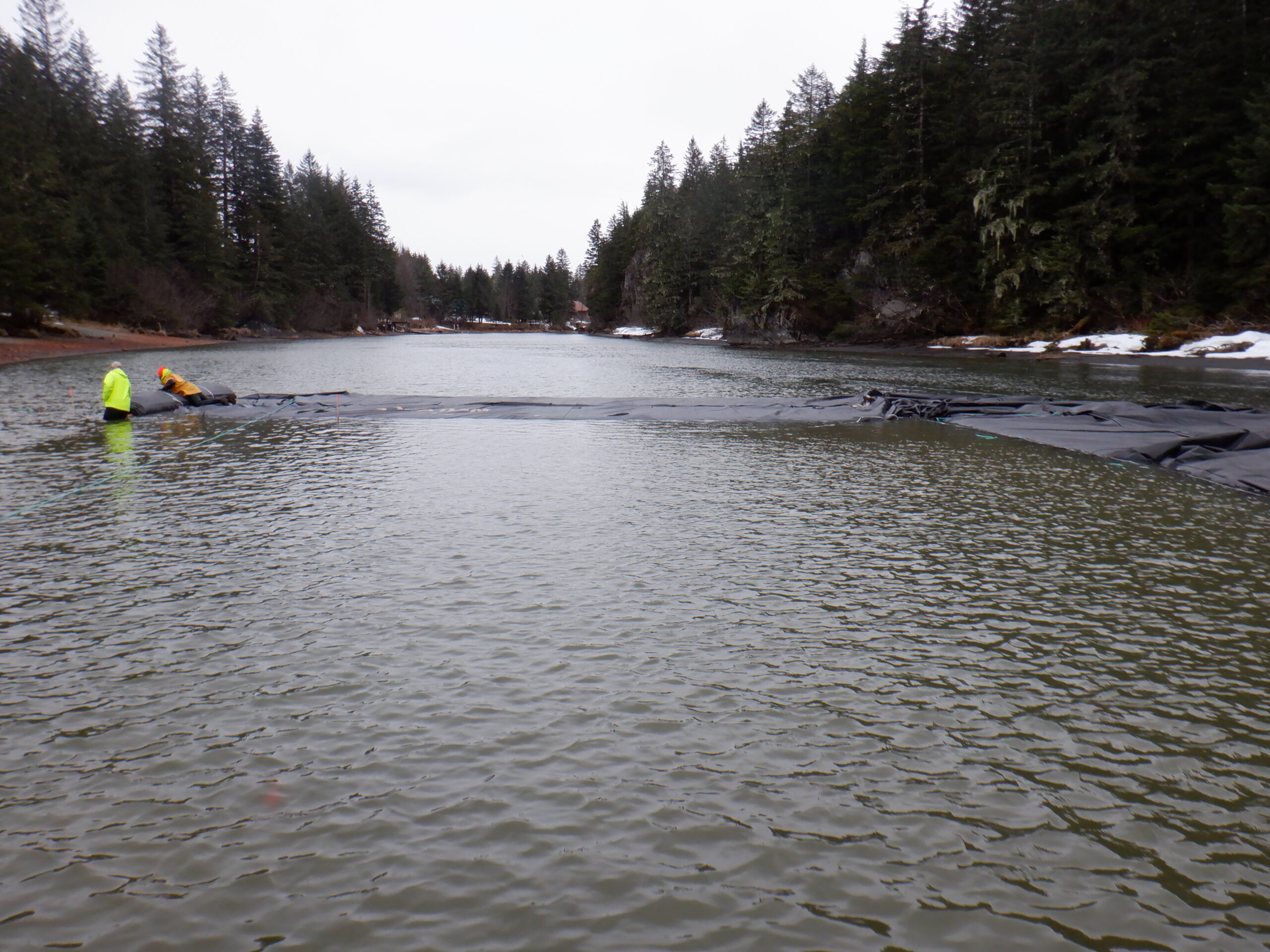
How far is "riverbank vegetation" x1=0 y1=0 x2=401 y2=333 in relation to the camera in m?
41.4

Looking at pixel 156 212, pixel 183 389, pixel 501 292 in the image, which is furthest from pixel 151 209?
pixel 501 292

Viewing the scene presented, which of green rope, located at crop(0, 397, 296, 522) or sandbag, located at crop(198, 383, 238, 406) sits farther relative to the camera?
sandbag, located at crop(198, 383, 238, 406)

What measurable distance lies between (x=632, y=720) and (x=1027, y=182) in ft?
151

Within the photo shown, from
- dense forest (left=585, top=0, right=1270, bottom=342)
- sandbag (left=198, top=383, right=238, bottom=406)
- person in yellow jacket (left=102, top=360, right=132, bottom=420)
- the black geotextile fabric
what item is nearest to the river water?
the black geotextile fabric

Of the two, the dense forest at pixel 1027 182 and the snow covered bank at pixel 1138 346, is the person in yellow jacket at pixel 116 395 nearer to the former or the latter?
the snow covered bank at pixel 1138 346

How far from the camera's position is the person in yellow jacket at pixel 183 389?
1884 cm

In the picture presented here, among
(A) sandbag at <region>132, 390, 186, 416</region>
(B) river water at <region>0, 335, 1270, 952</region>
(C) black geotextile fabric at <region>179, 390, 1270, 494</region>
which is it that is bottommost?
(B) river water at <region>0, 335, 1270, 952</region>

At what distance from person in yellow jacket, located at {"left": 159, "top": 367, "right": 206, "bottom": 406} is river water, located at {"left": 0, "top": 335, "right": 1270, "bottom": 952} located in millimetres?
8904

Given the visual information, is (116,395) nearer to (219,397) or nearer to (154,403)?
(154,403)

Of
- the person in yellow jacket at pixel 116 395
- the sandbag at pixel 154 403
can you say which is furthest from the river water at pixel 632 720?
the sandbag at pixel 154 403

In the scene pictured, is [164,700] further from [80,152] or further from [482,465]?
[80,152]

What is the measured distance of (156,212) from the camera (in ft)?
198

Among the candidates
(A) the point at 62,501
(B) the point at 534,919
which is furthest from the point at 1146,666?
(A) the point at 62,501

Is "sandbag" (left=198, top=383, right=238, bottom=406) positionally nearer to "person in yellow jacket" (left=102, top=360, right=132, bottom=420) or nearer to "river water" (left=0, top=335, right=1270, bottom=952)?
"person in yellow jacket" (left=102, top=360, right=132, bottom=420)
